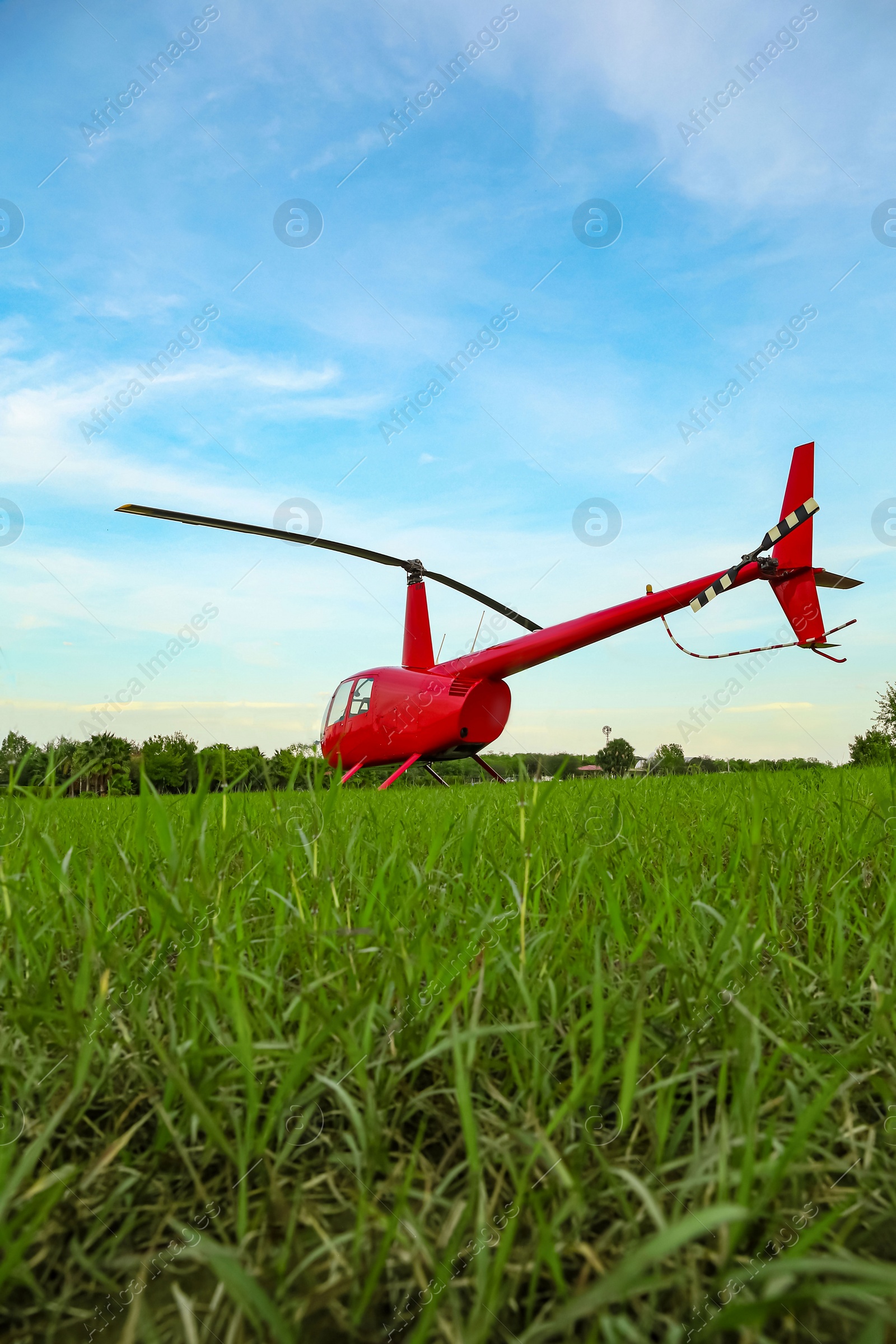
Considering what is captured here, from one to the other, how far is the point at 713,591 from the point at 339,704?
678cm

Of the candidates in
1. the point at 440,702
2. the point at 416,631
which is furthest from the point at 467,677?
the point at 416,631

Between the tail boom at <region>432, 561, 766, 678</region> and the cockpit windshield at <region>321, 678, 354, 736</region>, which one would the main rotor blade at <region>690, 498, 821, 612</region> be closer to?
the tail boom at <region>432, 561, 766, 678</region>

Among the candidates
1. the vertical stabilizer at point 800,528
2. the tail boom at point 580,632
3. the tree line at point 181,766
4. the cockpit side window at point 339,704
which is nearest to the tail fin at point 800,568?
the vertical stabilizer at point 800,528

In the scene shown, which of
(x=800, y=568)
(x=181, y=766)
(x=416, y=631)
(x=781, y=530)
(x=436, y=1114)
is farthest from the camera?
(x=416, y=631)

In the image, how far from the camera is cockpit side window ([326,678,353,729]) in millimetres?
12727

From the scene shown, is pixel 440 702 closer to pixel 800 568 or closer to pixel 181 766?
pixel 800 568

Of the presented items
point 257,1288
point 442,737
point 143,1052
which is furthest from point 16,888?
point 442,737

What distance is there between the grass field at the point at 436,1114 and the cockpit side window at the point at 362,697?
10.7 m

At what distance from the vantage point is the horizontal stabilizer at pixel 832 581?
1277 cm

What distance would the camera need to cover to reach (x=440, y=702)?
1130cm

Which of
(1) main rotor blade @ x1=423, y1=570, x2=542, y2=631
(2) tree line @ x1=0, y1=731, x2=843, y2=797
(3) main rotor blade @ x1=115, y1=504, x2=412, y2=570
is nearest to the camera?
(2) tree line @ x1=0, y1=731, x2=843, y2=797

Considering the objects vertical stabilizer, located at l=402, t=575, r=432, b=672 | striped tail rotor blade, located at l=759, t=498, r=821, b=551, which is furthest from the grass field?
vertical stabilizer, located at l=402, t=575, r=432, b=672

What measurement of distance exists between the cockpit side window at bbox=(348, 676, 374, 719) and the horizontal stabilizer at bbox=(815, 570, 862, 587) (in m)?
8.03

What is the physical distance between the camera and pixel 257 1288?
598 millimetres
